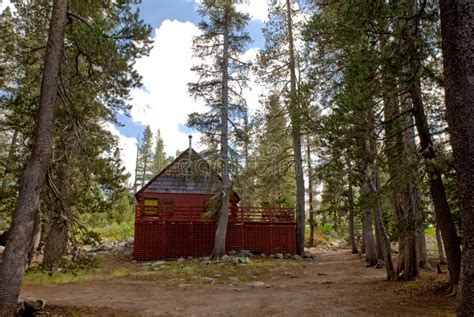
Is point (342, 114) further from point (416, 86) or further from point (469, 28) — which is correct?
point (469, 28)

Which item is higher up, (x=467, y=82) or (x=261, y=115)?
(x=261, y=115)

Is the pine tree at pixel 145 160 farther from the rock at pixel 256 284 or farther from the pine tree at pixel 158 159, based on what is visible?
the rock at pixel 256 284

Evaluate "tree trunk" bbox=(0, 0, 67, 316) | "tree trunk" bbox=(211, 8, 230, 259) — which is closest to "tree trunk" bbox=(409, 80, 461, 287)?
"tree trunk" bbox=(0, 0, 67, 316)

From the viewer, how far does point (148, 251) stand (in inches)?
657

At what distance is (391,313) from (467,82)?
4363mm

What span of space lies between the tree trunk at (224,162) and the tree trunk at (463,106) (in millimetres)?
12576

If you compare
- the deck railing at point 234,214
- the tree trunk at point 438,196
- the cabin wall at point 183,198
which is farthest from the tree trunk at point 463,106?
the cabin wall at point 183,198

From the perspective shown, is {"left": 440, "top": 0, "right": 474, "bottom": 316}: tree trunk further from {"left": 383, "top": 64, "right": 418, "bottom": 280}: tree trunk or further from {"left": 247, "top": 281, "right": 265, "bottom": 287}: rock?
{"left": 247, "top": 281, "right": 265, "bottom": 287}: rock

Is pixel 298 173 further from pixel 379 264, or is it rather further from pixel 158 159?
pixel 158 159

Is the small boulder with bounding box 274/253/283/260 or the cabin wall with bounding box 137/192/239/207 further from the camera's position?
the cabin wall with bounding box 137/192/239/207

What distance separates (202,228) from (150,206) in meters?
3.39

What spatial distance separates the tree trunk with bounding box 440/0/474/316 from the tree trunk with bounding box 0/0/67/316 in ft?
20.7

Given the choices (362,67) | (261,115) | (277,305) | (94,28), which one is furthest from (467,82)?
(261,115)

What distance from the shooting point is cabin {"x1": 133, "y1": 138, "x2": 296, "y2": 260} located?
16688 millimetres
